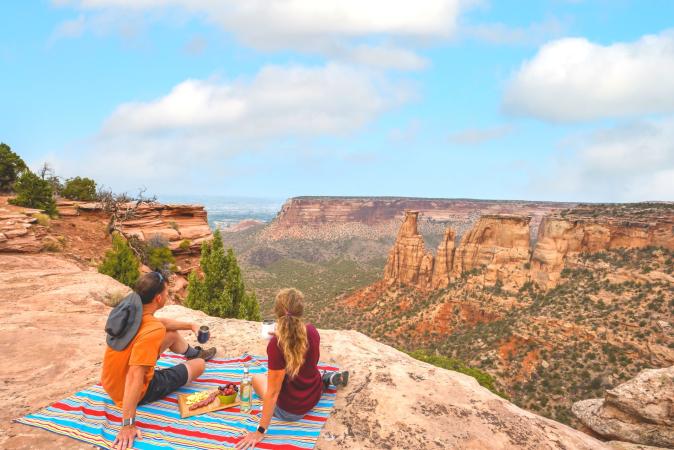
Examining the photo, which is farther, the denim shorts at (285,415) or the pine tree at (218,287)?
the pine tree at (218,287)

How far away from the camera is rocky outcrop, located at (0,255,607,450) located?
4973mm

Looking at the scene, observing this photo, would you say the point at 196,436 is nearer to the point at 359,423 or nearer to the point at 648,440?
the point at 359,423

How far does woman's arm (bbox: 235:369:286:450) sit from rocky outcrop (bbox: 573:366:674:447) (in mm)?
8648

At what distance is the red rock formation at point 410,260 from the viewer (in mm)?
56406

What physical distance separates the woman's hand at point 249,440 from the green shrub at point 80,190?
29453 mm

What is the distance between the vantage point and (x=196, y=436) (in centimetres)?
473

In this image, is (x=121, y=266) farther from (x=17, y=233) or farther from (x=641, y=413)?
(x=641, y=413)

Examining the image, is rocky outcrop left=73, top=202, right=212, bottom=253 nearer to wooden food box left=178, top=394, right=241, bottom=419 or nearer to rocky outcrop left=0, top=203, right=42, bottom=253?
rocky outcrop left=0, top=203, right=42, bottom=253

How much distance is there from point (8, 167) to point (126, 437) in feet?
104

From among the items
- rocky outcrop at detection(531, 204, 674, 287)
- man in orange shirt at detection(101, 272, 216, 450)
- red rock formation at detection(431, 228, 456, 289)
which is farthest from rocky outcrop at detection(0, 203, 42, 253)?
red rock formation at detection(431, 228, 456, 289)

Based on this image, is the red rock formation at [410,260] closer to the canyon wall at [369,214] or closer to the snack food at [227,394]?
the snack food at [227,394]

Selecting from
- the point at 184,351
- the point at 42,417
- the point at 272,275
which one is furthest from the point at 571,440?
the point at 272,275

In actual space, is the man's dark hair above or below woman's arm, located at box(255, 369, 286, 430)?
above

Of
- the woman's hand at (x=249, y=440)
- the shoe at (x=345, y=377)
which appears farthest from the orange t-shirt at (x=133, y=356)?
the shoe at (x=345, y=377)
